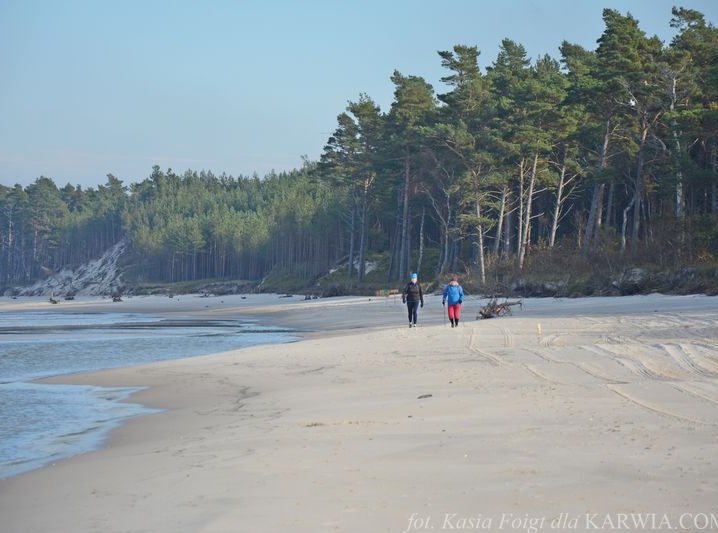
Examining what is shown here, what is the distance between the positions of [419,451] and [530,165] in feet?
152

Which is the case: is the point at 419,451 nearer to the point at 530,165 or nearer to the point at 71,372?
the point at 71,372

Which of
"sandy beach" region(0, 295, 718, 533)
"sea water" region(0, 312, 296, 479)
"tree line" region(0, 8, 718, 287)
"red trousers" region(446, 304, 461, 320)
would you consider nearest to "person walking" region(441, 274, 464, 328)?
"red trousers" region(446, 304, 461, 320)

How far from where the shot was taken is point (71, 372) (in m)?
19.9

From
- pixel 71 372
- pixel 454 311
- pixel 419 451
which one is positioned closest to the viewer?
pixel 419 451

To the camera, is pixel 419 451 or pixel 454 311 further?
pixel 454 311

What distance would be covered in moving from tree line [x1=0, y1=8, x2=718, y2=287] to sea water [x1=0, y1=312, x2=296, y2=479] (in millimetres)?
18110

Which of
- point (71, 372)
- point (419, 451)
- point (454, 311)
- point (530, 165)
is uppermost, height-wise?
point (530, 165)

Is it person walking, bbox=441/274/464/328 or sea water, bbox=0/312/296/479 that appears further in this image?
person walking, bbox=441/274/464/328

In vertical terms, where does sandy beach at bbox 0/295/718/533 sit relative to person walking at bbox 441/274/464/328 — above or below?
below

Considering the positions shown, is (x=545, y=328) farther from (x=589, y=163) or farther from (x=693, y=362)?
(x=589, y=163)

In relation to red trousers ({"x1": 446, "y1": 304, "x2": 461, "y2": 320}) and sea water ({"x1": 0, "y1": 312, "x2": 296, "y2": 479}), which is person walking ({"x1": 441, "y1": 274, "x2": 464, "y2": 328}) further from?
sea water ({"x1": 0, "y1": 312, "x2": 296, "y2": 479})

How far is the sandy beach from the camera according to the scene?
598 cm

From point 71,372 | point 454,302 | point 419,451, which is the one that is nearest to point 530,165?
point 454,302

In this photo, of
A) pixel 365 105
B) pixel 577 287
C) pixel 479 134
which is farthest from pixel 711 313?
pixel 365 105
